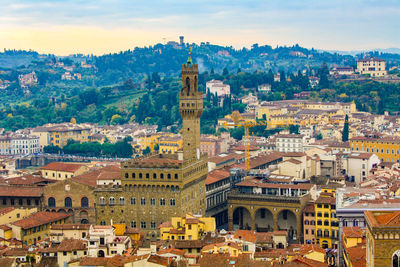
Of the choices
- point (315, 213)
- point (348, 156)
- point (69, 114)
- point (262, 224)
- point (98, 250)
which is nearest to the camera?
point (98, 250)

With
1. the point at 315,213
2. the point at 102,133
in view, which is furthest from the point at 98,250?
the point at 102,133

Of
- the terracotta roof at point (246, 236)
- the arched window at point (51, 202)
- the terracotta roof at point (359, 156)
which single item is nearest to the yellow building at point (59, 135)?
the terracotta roof at point (359, 156)

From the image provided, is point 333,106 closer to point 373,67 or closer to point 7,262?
point 373,67

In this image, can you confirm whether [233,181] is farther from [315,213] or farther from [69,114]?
[69,114]

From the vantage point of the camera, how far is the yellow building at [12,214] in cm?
6000

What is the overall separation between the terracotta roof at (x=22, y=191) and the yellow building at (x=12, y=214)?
10.7 ft

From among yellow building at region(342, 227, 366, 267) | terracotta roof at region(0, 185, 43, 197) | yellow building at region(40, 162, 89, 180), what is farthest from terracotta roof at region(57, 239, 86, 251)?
yellow building at region(40, 162, 89, 180)

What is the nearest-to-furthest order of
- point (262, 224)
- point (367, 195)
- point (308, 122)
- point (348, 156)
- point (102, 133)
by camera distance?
point (367, 195), point (262, 224), point (348, 156), point (308, 122), point (102, 133)

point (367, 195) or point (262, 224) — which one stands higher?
point (367, 195)

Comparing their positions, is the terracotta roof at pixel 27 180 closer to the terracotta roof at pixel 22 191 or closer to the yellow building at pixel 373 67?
the terracotta roof at pixel 22 191

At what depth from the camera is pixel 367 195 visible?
5534 cm

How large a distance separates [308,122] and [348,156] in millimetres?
47331

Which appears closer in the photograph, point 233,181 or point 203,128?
point 233,181

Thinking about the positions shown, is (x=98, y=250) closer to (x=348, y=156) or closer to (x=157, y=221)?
(x=157, y=221)
